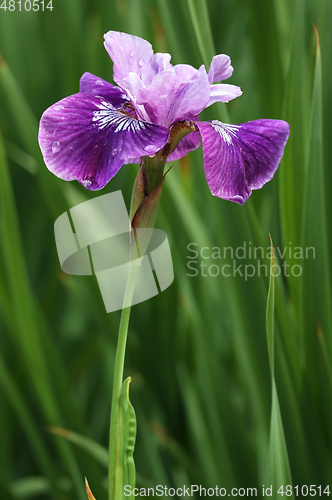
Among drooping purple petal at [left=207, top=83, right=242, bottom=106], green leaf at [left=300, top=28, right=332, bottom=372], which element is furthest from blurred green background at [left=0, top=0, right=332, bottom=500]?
drooping purple petal at [left=207, top=83, right=242, bottom=106]

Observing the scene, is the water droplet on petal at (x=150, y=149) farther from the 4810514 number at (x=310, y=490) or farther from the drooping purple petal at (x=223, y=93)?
the 4810514 number at (x=310, y=490)

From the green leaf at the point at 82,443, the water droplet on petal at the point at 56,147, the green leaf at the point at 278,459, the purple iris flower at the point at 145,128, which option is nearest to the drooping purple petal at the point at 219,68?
the purple iris flower at the point at 145,128

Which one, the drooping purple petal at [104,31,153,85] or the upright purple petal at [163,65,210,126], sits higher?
the drooping purple petal at [104,31,153,85]

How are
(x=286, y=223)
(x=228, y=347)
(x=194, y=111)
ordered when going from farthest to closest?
1. (x=228, y=347)
2. (x=286, y=223)
3. (x=194, y=111)

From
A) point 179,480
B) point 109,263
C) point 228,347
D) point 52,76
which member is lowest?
point 179,480

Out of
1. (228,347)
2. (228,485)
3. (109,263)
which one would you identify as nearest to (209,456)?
(228,485)

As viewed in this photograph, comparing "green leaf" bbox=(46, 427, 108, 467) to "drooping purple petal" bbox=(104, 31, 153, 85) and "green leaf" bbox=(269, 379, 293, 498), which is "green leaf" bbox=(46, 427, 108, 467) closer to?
"green leaf" bbox=(269, 379, 293, 498)

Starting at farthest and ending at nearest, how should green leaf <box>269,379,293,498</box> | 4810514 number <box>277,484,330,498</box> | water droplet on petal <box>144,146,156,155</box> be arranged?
4810514 number <box>277,484,330,498</box> → green leaf <box>269,379,293,498</box> → water droplet on petal <box>144,146,156,155</box>

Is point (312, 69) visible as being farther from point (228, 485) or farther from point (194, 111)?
point (228, 485)
